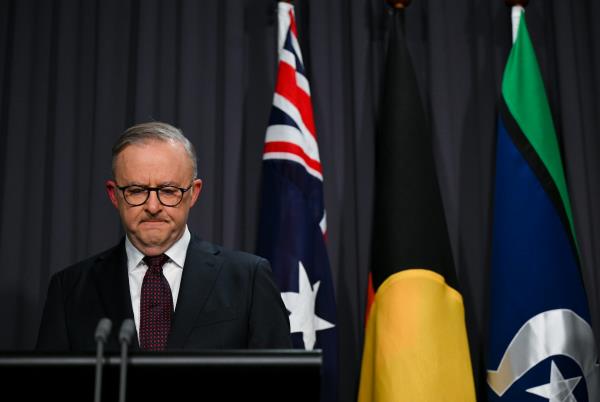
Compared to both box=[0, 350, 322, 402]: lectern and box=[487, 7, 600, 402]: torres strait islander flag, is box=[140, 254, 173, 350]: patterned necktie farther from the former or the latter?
box=[487, 7, 600, 402]: torres strait islander flag

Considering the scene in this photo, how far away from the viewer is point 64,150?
10.4ft

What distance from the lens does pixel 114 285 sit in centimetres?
186

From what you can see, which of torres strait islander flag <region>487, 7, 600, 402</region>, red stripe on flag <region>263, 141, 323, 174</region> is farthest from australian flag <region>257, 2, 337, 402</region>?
torres strait islander flag <region>487, 7, 600, 402</region>

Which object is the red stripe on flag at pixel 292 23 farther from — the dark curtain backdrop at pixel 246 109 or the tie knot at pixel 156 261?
the tie knot at pixel 156 261

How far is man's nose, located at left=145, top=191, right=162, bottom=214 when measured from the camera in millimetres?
1782

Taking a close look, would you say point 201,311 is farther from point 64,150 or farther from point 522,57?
point 522,57

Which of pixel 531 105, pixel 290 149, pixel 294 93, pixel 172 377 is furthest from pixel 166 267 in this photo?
pixel 531 105

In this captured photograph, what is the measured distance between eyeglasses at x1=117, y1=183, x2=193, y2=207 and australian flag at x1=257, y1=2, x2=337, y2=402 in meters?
1.05

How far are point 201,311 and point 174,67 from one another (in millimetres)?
1763

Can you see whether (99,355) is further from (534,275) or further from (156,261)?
(534,275)

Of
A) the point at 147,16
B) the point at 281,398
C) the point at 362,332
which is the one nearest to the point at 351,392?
the point at 362,332

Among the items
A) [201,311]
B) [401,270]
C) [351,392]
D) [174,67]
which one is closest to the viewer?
[201,311]

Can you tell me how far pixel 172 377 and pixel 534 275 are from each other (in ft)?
6.55

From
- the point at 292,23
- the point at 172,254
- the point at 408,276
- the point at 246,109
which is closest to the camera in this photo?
the point at 172,254
